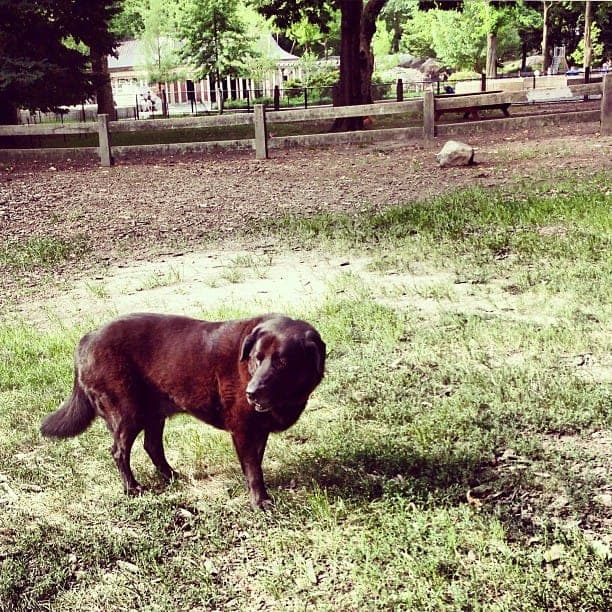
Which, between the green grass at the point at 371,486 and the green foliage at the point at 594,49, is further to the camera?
the green foliage at the point at 594,49

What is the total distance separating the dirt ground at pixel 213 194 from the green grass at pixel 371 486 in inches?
79.8

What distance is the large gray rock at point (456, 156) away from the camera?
12.9 m

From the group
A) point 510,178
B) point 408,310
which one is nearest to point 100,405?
point 408,310

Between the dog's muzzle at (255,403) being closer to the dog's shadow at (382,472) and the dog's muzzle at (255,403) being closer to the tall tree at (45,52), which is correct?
the dog's shadow at (382,472)

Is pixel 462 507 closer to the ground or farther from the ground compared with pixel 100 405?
closer to the ground

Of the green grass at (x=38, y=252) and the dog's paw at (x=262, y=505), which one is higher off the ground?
the green grass at (x=38, y=252)

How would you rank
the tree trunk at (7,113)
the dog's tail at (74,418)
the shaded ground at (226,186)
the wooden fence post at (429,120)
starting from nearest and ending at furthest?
the dog's tail at (74,418), the shaded ground at (226,186), the wooden fence post at (429,120), the tree trunk at (7,113)

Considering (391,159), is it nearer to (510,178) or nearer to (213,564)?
(510,178)

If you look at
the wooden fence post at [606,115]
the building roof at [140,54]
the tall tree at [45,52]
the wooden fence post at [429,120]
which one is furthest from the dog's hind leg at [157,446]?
the building roof at [140,54]

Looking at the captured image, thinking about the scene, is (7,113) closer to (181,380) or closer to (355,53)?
(355,53)

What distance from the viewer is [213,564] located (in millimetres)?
3010

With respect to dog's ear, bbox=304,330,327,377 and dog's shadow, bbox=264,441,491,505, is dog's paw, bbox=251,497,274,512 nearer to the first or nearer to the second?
dog's shadow, bbox=264,441,491,505

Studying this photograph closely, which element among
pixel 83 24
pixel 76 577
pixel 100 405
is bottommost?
pixel 76 577

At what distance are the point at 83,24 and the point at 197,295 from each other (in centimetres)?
1583
